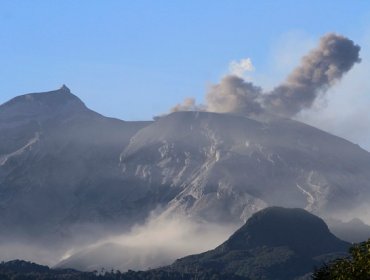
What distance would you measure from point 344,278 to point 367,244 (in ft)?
16.0

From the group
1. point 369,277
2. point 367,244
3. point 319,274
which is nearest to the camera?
point 369,277

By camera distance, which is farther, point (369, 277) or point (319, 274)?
point (319, 274)

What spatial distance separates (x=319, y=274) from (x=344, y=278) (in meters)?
11.7

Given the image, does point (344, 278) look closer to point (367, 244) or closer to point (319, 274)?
point (367, 244)

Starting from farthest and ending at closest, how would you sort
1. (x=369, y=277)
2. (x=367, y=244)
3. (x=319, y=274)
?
Result: (x=319, y=274) → (x=367, y=244) → (x=369, y=277)

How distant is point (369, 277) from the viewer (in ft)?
272

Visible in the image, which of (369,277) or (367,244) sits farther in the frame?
(367,244)

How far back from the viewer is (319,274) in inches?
3794

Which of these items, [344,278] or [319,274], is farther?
[319,274]

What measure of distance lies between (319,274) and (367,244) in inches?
356

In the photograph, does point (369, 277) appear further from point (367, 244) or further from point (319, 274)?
point (319, 274)

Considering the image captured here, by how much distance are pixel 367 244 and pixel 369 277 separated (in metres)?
5.81

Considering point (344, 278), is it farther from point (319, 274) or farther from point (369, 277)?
point (319, 274)

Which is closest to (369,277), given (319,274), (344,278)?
(344,278)
